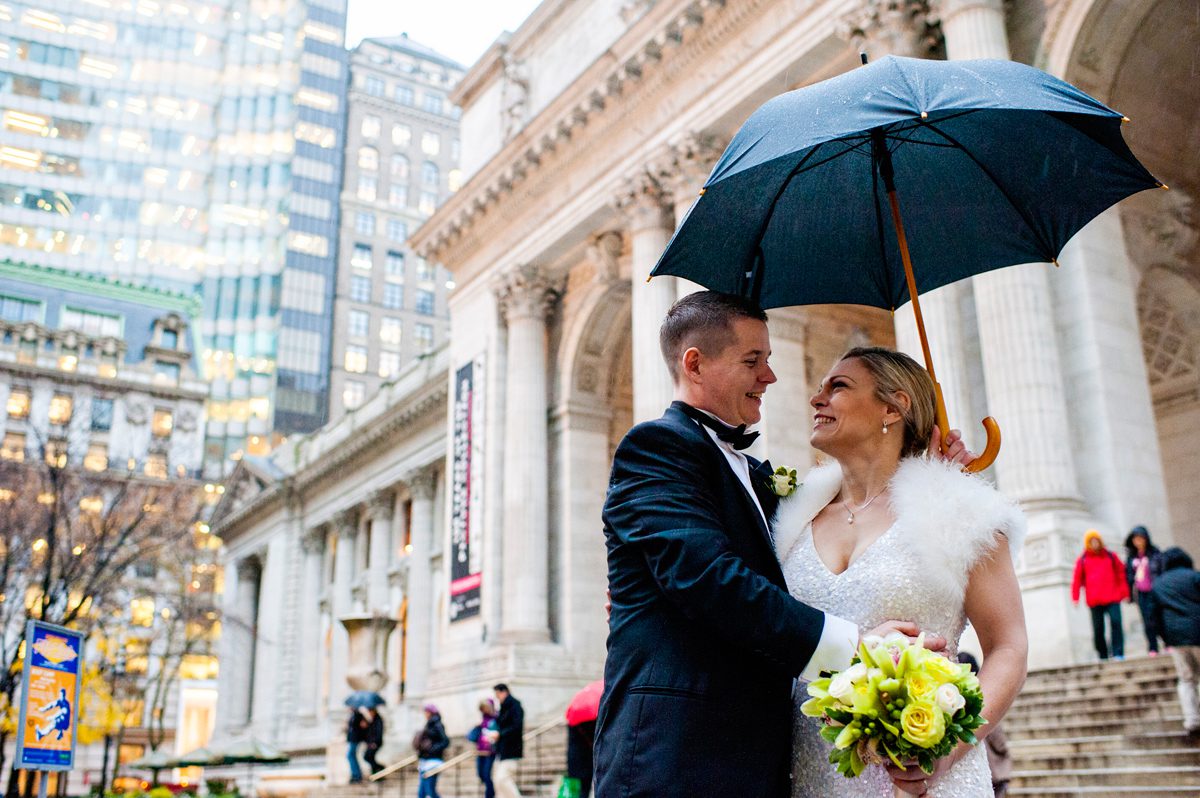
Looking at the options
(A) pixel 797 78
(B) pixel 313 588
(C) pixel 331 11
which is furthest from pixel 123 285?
(A) pixel 797 78

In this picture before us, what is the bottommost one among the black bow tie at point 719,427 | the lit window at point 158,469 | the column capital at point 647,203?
the black bow tie at point 719,427

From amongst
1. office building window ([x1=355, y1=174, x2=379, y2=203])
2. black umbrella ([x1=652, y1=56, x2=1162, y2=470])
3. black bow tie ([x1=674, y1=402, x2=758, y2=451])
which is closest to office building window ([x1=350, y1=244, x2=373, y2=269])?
office building window ([x1=355, y1=174, x2=379, y2=203])

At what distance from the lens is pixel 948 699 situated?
8.15 feet

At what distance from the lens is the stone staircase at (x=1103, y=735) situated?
9.67 meters

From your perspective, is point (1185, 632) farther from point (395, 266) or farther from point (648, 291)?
point (395, 266)

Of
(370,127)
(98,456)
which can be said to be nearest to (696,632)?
(98,456)

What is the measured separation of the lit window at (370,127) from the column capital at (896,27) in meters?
78.9

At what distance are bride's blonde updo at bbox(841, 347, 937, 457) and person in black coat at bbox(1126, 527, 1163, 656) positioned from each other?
31.0 ft

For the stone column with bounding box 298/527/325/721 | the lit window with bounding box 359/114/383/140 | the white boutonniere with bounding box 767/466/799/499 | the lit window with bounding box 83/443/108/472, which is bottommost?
the white boutonniere with bounding box 767/466/799/499

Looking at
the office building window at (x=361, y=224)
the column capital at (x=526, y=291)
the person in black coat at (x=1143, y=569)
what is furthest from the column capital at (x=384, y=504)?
the office building window at (x=361, y=224)

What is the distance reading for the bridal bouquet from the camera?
2.49 metres

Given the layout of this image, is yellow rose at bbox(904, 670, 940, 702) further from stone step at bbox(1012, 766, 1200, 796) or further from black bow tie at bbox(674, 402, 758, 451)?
stone step at bbox(1012, 766, 1200, 796)

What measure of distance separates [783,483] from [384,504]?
3951 centimetres

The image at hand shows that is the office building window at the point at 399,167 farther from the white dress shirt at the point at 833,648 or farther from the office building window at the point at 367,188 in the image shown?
the white dress shirt at the point at 833,648
